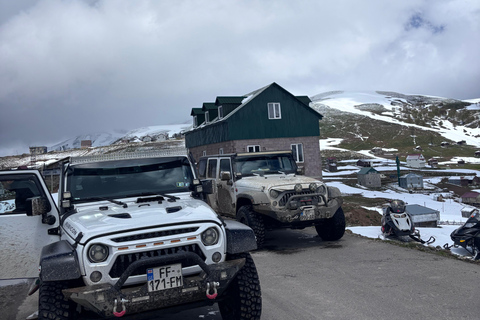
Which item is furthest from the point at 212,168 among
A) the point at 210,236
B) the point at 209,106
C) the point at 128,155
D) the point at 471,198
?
the point at 471,198

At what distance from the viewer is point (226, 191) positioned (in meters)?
10.3

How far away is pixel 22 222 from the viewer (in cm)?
547

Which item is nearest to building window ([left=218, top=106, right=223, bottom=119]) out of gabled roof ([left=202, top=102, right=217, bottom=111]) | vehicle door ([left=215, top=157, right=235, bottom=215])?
gabled roof ([left=202, top=102, right=217, bottom=111])

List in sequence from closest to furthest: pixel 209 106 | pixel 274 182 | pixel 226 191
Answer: pixel 274 182 → pixel 226 191 → pixel 209 106

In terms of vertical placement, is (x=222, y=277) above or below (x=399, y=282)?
above

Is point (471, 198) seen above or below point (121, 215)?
below

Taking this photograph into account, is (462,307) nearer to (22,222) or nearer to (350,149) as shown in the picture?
(22,222)

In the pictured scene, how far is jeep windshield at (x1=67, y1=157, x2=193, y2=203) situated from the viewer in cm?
496

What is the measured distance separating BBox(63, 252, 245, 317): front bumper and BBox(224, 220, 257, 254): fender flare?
0.72ft

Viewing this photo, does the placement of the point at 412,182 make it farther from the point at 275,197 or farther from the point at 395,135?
the point at 395,135

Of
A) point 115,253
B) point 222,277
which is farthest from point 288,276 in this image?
point 115,253

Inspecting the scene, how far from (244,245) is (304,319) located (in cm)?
136

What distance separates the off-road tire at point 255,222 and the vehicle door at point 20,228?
13.6ft

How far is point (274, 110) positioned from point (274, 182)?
2610cm
